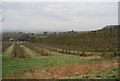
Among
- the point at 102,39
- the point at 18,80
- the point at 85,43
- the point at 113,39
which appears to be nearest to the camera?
the point at 18,80

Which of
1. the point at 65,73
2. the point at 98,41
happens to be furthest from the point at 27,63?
the point at 98,41

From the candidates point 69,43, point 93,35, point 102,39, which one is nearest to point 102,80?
point 102,39

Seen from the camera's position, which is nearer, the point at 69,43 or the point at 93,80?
the point at 93,80

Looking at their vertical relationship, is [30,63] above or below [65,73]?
below

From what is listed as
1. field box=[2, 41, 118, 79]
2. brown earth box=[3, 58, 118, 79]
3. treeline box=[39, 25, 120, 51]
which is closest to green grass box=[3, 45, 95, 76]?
field box=[2, 41, 118, 79]

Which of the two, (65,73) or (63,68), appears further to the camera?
(63,68)

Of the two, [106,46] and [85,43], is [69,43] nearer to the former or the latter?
[85,43]

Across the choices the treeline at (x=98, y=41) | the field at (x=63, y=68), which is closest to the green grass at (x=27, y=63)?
the field at (x=63, y=68)

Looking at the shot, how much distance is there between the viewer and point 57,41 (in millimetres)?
55281

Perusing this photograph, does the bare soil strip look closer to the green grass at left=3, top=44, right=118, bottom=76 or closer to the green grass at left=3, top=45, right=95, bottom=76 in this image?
the green grass at left=3, top=44, right=118, bottom=76

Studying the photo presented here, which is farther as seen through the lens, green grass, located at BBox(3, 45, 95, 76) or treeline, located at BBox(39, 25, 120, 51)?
treeline, located at BBox(39, 25, 120, 51)

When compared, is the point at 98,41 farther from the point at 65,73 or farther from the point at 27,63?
the point at 65,73

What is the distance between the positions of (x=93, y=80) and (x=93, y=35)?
34.8m

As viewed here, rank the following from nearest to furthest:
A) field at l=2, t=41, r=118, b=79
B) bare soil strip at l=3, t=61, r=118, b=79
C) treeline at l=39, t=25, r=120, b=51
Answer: field at l=2, t=41, r=118, b=79
bare soil strip at l=3, t=61, r=118, b=79
treeline at l=39, t=25, r=120, b=51
